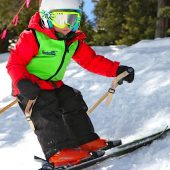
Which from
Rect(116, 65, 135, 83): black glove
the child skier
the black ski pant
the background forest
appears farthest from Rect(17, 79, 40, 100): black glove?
the background forest

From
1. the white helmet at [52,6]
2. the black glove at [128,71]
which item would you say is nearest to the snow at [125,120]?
the black glove at [128,71]

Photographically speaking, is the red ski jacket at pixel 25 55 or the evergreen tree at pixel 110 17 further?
the evergreen tree at pixel 110 17

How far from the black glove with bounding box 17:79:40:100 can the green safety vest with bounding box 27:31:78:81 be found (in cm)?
37

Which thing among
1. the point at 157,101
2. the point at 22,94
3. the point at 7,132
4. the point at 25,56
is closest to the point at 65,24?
the point at 25,56

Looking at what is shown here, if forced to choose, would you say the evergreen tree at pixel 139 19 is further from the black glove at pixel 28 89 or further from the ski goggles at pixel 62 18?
the black glove at pixel 28 89

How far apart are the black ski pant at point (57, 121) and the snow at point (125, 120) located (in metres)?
0.41

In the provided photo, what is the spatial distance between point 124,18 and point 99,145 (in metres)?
16.5

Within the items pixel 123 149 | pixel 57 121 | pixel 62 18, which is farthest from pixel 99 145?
pixel 62 18

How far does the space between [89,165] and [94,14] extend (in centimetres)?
1940

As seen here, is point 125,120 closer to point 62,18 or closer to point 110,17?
point 62,18

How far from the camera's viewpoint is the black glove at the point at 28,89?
12.7 ft

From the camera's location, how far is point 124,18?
20.4m

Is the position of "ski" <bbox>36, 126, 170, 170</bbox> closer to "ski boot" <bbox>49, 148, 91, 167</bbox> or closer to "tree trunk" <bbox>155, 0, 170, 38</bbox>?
"ski boot" <bbox>49, 148, 91, 167</bbox>

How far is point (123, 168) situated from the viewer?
376cm
